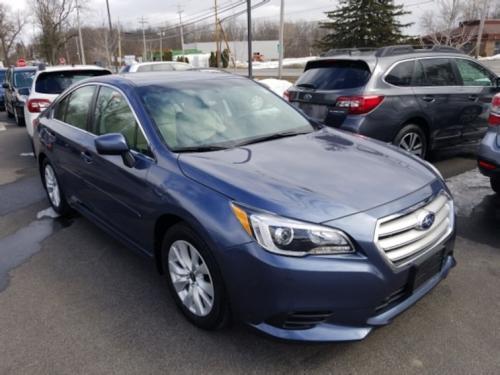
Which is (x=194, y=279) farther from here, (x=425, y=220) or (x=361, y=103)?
(x=361, y=103)

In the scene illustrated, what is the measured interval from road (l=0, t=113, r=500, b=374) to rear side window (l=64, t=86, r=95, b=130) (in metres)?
1.18

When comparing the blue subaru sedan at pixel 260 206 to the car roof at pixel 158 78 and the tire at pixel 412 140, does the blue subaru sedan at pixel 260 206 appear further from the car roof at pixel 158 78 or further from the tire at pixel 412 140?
the tire at pixel 412 140

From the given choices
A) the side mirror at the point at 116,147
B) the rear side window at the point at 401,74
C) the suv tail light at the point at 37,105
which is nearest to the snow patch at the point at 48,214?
the side mirror at the point at 116,147

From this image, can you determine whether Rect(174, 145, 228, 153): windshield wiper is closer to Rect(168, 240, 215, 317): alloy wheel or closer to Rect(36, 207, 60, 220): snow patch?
Rect(168, 240, 215, 317): alloy wheel

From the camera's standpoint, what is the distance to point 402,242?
96.1 inches

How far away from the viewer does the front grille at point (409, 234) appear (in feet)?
7.79

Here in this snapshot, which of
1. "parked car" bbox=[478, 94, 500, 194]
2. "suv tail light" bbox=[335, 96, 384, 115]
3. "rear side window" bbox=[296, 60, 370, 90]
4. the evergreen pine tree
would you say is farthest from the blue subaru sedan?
the evergreen pine tree

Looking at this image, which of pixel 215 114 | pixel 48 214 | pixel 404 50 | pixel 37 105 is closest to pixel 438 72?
pixel 404 50

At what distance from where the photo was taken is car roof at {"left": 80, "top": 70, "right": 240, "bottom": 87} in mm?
3676

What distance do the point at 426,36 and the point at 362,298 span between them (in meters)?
26.9

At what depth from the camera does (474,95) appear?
6.71 m

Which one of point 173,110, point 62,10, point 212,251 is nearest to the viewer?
point 212,251

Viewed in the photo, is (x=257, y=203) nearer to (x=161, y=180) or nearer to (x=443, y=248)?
(x=161, y=180)

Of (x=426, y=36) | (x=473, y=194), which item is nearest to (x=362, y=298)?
(x=473, y=194)
